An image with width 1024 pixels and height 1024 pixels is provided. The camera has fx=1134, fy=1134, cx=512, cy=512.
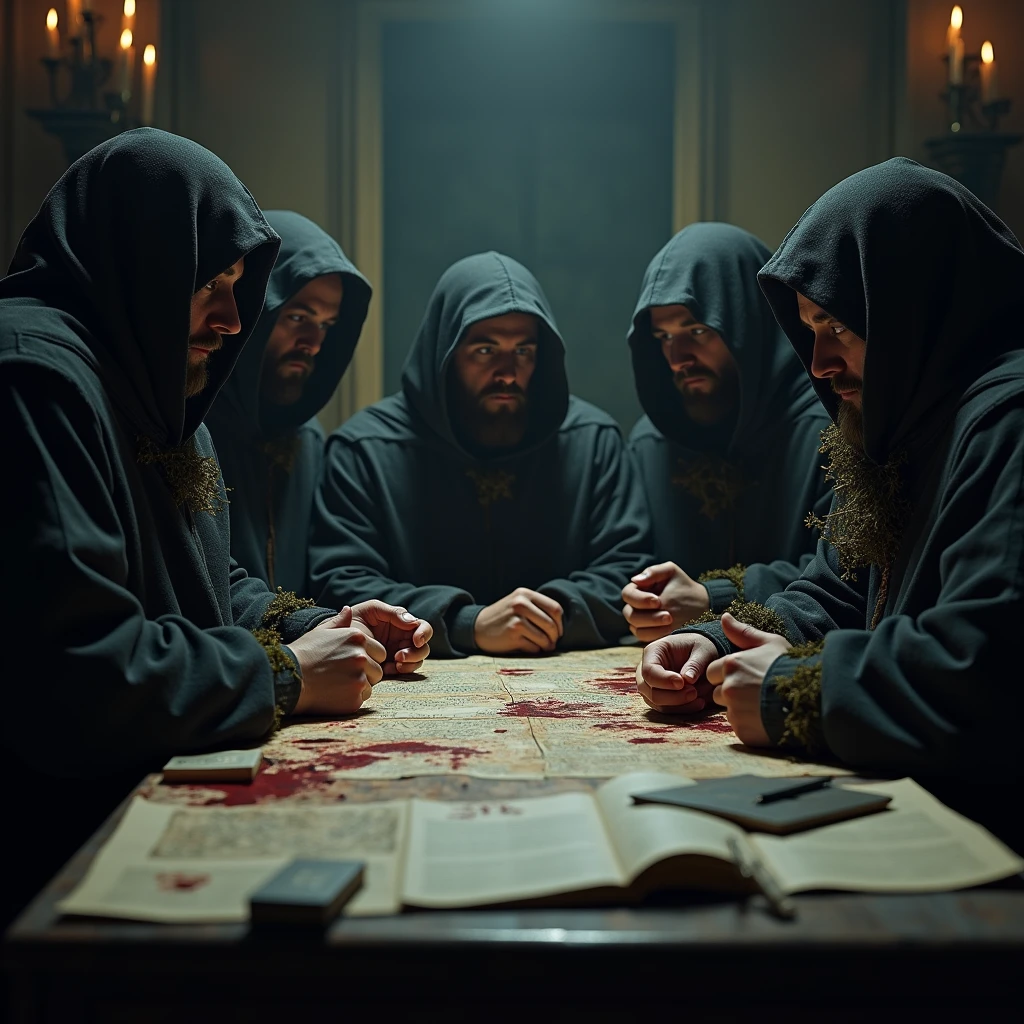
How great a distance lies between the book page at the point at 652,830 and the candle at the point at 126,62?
423 centimetres

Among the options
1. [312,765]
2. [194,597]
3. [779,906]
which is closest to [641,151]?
[194,597]

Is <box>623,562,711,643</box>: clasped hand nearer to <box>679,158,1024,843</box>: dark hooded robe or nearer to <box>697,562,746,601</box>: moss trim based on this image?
<box>697,562,746,601</box>: moss trim

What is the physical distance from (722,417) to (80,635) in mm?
2862

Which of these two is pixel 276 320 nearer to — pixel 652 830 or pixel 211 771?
pixel 211 771

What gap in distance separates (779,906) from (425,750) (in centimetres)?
93

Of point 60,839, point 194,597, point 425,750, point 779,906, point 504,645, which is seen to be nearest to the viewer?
point 779,906

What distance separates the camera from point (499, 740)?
2246 millimetres

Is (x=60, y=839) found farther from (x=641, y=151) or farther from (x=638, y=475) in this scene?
(x=641, y=151)

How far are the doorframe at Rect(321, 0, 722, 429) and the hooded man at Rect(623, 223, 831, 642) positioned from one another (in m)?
1.70

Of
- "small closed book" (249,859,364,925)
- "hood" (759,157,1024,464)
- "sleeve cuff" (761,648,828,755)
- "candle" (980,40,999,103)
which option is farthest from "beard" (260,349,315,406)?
"candle" (980,40,999,103)

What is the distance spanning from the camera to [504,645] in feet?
11.6

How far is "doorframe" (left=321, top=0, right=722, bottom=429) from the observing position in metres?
5.76

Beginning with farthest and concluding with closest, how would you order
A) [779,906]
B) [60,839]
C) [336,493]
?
1. [336,493]
2. [60,839]
3. [779,906]

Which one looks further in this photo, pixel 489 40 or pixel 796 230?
pixel 489 40
